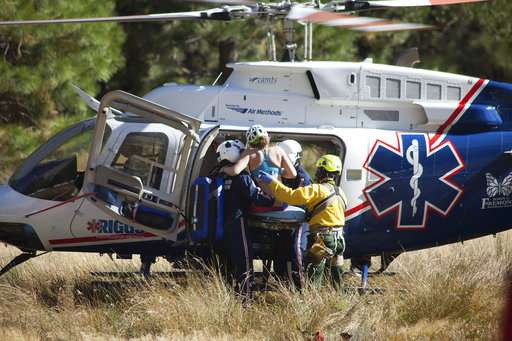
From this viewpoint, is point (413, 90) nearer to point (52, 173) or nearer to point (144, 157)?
point (144, 157)

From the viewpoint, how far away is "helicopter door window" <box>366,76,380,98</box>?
30.8 ft

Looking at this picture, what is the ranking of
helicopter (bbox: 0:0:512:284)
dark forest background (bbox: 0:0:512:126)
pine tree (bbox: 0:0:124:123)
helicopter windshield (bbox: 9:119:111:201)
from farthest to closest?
1. dark forest background (bbox: 0:0:512:126)
2. pine tree (bbox: 0:0:124:123)
3. helicopter windshield (bbox: 9:119:111:201)
4. helicopter (bbox: 0:0:512:284)

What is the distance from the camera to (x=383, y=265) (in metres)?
10.1

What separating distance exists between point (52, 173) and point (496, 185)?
4692 millimetres

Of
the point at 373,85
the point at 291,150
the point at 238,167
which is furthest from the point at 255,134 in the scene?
the point at 373,85

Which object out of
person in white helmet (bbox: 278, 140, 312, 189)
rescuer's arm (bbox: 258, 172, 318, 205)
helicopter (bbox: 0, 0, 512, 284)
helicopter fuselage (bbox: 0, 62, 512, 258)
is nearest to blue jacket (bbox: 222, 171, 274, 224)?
helicopter (bbox: 0, 0, 512, 284)

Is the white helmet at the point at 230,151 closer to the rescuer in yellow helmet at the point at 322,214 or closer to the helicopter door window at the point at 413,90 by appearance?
the rescuer in yellow helmet at the point at 322,214

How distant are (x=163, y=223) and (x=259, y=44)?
11404 millimetres

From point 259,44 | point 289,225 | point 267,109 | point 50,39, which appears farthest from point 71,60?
point 289,225

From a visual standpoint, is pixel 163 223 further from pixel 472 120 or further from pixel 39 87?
pixel 39 87

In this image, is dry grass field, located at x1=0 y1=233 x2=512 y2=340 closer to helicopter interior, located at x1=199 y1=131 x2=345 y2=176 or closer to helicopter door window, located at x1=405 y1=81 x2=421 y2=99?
helicopter interior, located at x1=199 y1=131 x2=345 y2=176

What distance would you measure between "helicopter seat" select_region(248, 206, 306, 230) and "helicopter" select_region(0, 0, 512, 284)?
0.05 ft

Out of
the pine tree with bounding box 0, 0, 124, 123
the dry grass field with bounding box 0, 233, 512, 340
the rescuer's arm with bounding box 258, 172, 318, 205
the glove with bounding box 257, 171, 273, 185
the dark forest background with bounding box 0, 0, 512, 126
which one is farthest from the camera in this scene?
the dark forest background with bounding box 0, 0, 512, 126

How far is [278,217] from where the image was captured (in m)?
8.63
